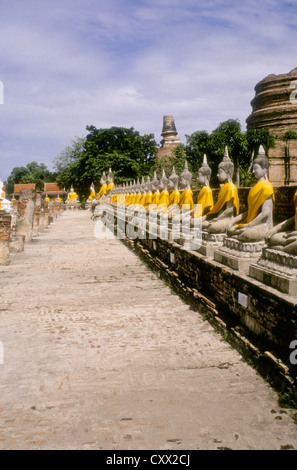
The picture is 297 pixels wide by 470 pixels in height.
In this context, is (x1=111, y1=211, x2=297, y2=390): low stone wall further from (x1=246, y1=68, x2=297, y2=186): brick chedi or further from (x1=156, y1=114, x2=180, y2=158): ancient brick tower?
(x1=156, y1=114, x2=180, y2=158): ancient brick tower

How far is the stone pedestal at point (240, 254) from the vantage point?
204 inches

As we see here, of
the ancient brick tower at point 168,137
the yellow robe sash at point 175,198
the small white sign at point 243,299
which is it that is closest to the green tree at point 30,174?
the ancient brick tower at point 168,137

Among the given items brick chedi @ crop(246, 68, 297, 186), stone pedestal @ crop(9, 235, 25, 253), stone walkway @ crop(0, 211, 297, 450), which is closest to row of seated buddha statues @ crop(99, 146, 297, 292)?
stone walkway @ crop(0, 211, 297, 450)

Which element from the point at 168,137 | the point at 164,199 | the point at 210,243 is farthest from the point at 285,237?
the point at 168,137

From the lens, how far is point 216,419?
333 cm

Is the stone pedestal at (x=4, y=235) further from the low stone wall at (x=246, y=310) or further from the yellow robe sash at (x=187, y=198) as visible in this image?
the low stone wall at (x=246, y=310)

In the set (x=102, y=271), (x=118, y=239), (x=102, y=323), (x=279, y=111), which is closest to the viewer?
(x=102, y=323)

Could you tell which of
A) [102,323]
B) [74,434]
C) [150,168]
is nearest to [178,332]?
[102,323]

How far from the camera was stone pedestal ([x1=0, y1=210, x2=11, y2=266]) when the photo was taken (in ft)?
33.4

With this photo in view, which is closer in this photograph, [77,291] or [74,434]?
[74,434]

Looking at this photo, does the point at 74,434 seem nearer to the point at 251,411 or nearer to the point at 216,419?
the point at 216,419

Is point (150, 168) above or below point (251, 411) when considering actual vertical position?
above

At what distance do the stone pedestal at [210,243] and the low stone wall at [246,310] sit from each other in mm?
132

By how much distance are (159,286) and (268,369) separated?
4161mm
